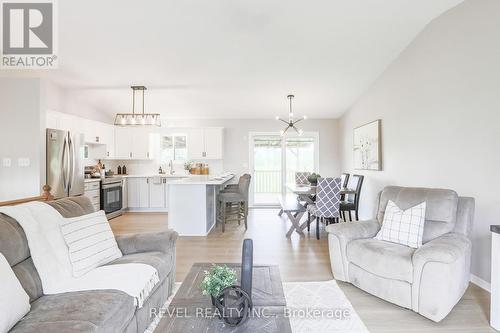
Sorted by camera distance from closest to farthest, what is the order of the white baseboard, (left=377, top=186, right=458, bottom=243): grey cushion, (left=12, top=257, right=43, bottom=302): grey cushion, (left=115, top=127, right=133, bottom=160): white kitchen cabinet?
(left=12, top=257, right=43, bottom=302): grey cushion
(left=377, top=186, right=458, bottom=243): grey cushion
the white baseboard
(left=115, top=127, right=133, bottom=160): white kitchen cabinet

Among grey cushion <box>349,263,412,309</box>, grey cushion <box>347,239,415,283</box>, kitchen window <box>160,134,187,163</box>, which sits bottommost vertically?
grey cushion <box>349,263,412,309</box>

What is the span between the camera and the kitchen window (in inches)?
277

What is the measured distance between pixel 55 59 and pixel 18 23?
34.3 inches

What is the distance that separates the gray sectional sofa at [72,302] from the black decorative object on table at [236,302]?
55 centimetres

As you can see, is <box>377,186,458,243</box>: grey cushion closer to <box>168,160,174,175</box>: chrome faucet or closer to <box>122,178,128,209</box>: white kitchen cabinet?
<box>168,160,174,175</box>: chrome faucet

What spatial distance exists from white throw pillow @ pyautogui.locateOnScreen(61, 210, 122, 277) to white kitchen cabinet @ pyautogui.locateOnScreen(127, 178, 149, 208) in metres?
4.59

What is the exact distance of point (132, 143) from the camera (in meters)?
6.80

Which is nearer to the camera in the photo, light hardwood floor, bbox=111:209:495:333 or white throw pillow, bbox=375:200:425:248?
light hardwood floor, bbox=111:209:495:333

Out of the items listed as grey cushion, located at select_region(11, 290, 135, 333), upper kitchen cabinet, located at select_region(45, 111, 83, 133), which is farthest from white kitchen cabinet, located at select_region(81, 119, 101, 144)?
grey cushion, located at select_region(11, 290, 135, 333)

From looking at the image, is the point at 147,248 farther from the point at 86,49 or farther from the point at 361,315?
the point at 86,49

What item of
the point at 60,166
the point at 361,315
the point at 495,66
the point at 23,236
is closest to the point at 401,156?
the point at 495,66

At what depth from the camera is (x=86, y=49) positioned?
3.83m

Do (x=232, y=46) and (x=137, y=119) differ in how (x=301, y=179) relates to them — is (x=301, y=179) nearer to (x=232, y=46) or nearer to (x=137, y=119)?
(x=232, y=46)

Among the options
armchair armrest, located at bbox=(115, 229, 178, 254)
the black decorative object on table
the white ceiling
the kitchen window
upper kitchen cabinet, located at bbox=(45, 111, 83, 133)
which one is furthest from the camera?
the kitchen window
